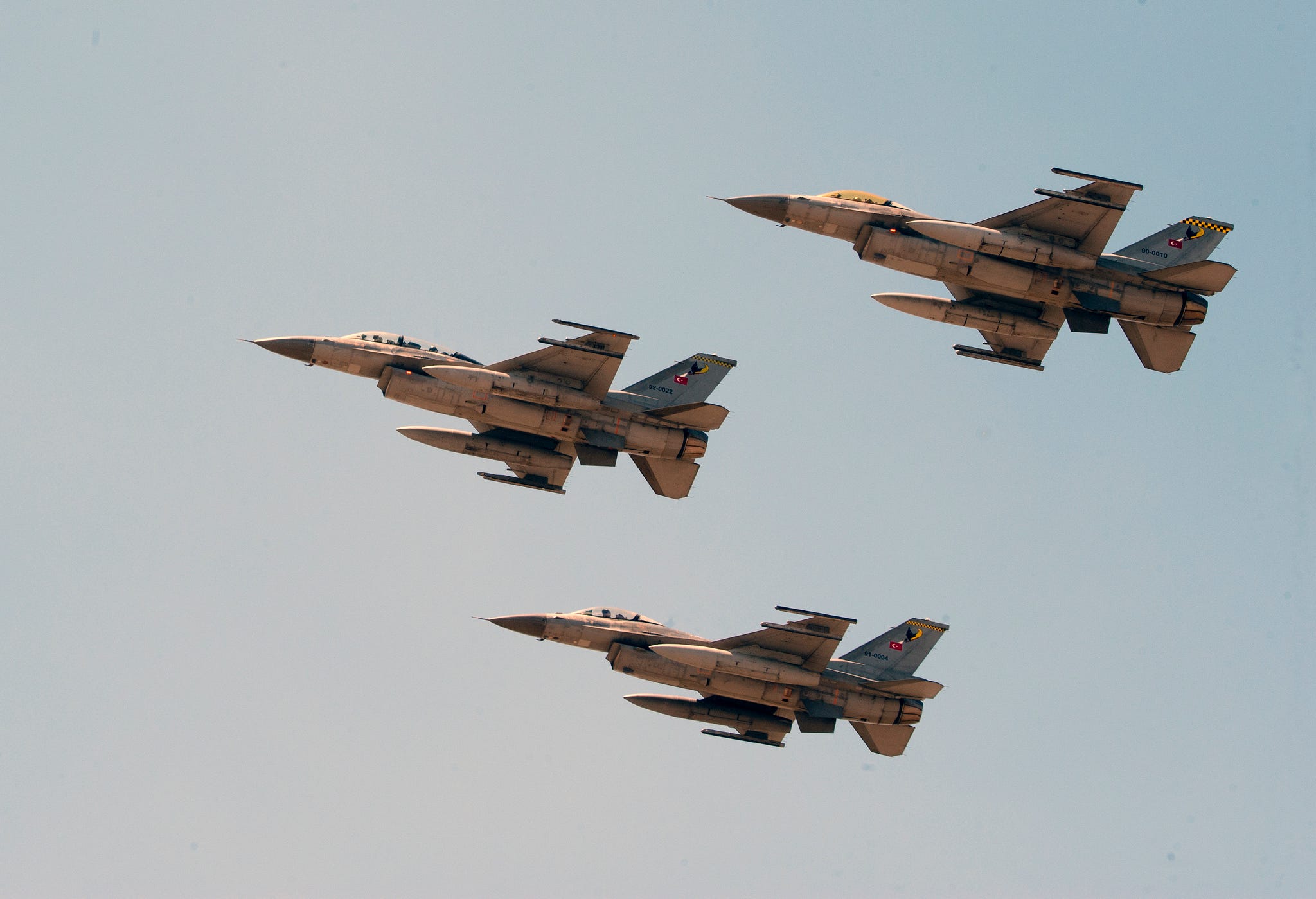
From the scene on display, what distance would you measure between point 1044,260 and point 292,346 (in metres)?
24.7

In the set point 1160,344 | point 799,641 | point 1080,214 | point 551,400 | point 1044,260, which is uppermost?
point 1080,214

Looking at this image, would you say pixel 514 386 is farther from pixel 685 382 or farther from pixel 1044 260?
pixel 1044 260

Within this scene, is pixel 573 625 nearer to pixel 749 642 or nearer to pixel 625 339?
pixel 749 642

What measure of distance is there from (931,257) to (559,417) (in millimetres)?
13351

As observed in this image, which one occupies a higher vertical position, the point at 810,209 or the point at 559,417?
the point at 810,209

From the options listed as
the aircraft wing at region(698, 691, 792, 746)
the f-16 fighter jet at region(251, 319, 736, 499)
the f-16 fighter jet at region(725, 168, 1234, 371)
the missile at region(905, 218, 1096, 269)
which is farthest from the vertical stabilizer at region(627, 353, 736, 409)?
the aircraft wing at region(698, 691, 792, 746)

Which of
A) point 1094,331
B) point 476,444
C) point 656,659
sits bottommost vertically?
point 656,659

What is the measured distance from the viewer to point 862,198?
190 ft

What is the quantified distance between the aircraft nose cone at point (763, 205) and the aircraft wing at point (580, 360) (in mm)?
5930

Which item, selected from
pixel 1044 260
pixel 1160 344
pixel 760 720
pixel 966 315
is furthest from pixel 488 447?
pixel 1160 344

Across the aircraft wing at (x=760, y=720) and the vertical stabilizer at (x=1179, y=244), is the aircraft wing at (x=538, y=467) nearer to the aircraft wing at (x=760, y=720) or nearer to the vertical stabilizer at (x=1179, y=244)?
the aircraft wing at (x=760, y=720)

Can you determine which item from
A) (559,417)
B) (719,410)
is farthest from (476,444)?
(719,410)

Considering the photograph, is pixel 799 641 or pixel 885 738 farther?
pixel 885 738

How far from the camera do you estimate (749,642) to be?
57.2 metres
